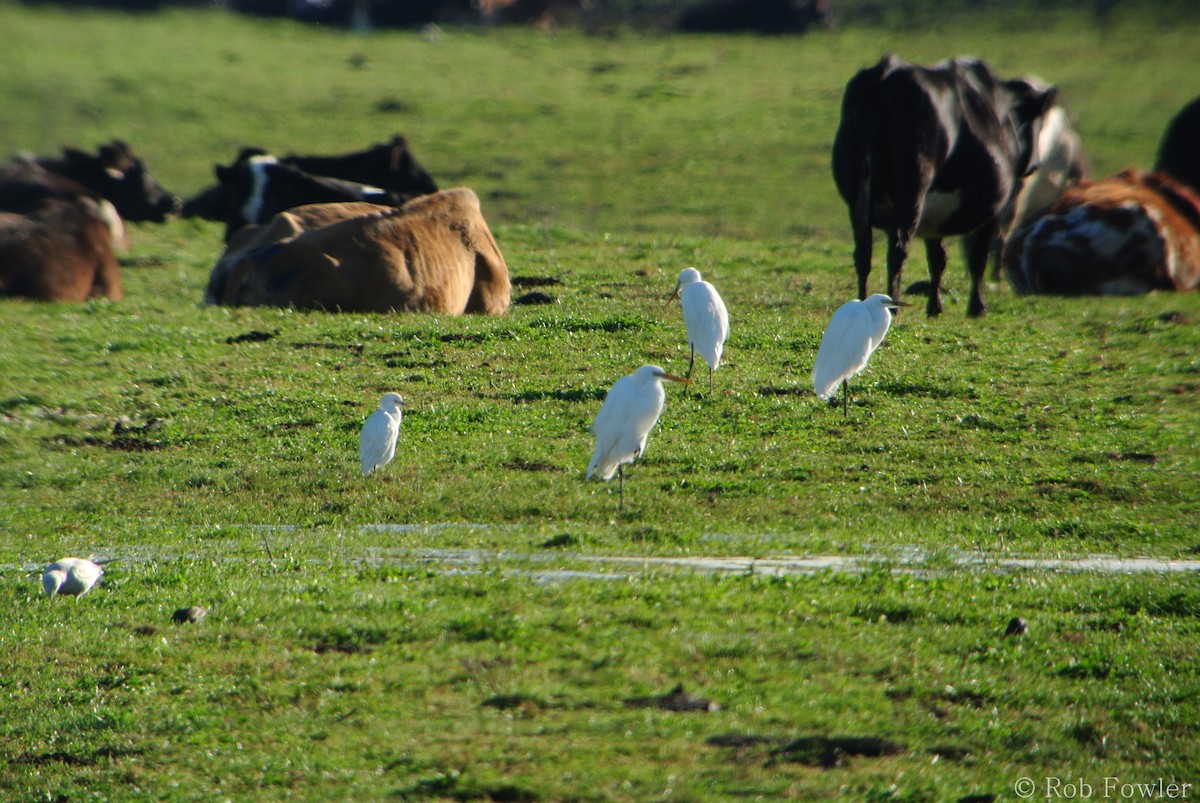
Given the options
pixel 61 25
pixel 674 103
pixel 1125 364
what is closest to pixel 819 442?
pixel 1125 364

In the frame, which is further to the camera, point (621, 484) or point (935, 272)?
point (935, 272)

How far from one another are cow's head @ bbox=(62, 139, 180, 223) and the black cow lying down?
116 cm

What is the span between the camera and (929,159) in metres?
11.8

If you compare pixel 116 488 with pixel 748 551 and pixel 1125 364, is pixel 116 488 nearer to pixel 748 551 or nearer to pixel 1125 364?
pixel 748 551

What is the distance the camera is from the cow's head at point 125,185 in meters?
21.1

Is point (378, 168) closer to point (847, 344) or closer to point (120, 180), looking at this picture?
point (120, 180)

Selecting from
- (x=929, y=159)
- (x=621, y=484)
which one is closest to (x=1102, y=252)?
(x=929, y=159)

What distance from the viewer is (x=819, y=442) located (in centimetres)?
941

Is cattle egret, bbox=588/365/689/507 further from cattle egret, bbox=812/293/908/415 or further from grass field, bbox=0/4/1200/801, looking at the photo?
cattle egret, bbox=812/293/908/415

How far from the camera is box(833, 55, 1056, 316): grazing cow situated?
11.6 metres

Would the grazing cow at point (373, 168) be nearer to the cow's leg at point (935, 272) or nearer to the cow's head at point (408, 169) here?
the cow's head at point (408, 169)

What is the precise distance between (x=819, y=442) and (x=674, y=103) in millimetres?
21680

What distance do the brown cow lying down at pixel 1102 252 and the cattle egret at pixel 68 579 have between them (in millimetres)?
10512

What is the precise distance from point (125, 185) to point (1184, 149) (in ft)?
48.8
